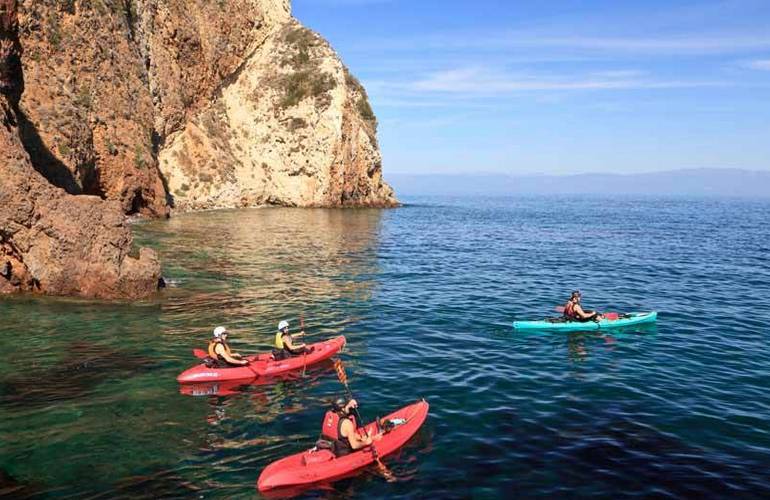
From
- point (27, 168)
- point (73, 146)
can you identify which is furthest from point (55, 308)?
point (73, 146)

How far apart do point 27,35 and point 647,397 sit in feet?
160

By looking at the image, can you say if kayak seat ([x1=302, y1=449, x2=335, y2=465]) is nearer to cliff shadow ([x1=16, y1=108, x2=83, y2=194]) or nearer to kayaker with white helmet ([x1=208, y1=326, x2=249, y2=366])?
kayaker with white helmet ([x1=208, y1=326, x2=249, y2=366])

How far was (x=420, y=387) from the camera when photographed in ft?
62.1

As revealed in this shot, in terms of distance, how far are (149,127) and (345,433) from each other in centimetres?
5986

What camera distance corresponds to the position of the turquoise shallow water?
43.6ft

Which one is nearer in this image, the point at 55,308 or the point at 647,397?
the point at 647,397

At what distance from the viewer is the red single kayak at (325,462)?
1267 centimetres

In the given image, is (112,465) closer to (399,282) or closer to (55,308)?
(55,308)

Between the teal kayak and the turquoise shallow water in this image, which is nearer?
the turquoise shallow water

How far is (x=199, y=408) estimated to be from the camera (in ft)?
55.6

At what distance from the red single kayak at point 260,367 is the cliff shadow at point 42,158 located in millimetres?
28689

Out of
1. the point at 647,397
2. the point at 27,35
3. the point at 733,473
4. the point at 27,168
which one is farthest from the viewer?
the point at 27,35

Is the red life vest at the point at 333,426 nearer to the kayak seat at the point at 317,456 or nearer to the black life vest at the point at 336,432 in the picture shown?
the black life vest at the point at 336,432

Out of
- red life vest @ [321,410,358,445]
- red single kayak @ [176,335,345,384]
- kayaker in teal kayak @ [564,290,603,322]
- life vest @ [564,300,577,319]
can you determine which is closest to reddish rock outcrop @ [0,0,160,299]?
red single kayak @ [176,335,345,384]
